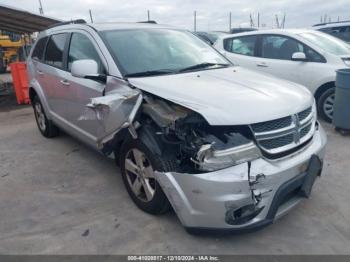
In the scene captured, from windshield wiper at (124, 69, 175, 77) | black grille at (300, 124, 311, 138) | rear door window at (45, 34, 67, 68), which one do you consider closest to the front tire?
windshield wiper at (124, 69, 175, 77)

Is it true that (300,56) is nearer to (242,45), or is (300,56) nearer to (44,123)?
(242,45)

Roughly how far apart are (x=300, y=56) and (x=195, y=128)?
4218 mm

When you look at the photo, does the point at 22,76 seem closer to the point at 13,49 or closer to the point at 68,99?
the point at 68,99

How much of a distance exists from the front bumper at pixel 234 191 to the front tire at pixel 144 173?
0.41 feet

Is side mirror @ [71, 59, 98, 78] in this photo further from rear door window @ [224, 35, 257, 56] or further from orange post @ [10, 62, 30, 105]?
orange post @ [10, 62, 30, 105]

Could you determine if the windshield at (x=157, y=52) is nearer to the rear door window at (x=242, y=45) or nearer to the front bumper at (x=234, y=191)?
the front bumper at (x=234, y=191)

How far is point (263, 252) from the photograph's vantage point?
277cm

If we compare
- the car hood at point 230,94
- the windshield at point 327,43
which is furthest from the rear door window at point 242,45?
the car hood at point 230,94

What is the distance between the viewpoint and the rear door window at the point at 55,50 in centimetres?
469

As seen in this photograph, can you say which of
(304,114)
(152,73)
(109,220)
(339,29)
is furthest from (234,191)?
(339,29)

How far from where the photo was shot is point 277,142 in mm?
2773

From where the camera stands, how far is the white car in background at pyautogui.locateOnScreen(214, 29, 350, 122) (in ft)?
20.0

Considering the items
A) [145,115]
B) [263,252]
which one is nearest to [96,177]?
[145,115]

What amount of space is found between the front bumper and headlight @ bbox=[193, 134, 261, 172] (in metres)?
0.04
